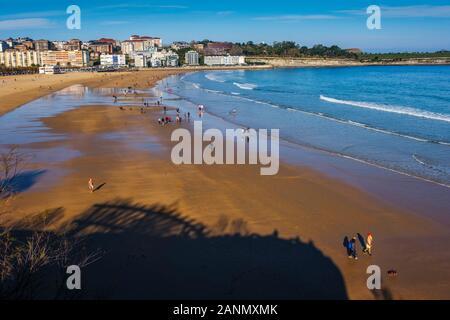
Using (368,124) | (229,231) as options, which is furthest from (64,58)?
(229,231)

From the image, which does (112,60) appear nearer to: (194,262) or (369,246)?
(194,262)

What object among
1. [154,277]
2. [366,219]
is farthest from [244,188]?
[154,277]

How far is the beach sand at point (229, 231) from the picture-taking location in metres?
9.85

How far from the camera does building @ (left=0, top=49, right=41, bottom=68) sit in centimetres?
17593

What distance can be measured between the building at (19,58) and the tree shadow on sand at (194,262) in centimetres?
17920

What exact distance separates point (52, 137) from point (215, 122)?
12040 mm

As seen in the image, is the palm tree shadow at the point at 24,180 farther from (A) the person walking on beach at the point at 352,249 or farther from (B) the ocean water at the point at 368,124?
(B) the ocean water at the point at 368,124

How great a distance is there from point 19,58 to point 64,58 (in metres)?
16.7

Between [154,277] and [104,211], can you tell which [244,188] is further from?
[154,277]

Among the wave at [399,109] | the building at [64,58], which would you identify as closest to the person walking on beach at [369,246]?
the wave at [399,109]

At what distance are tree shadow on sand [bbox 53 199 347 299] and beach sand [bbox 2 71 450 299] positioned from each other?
3 cm

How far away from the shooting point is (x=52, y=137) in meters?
27.5
